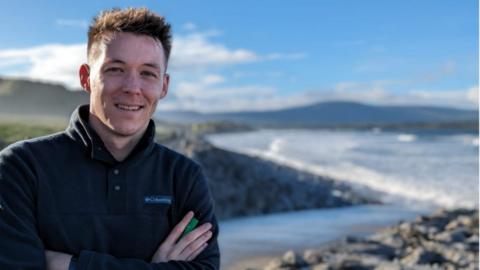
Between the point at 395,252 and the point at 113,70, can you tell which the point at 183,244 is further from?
the point at 395,252

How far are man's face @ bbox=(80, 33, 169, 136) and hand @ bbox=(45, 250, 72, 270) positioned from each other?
0.62 m

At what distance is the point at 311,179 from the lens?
57.4 ft

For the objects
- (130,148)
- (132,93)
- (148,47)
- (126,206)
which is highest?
(148,47)

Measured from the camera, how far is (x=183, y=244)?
290 centimetres

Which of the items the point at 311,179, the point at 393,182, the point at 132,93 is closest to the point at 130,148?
the point at 132,93

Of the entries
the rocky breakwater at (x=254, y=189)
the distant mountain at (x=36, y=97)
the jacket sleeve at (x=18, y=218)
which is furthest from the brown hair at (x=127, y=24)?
the distant mountain at (x=36, y=97)

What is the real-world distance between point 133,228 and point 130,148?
39cm

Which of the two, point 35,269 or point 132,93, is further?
point 132,93

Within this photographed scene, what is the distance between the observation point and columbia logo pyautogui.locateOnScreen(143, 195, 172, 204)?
9.34 feet

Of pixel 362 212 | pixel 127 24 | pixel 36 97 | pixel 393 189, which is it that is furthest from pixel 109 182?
pixel 36 97

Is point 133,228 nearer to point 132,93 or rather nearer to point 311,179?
point 132,93

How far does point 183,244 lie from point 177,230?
75mm

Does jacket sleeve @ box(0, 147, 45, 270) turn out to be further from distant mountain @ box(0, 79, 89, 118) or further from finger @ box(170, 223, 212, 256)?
distant mountain @ box(0, 79, 89, 118)

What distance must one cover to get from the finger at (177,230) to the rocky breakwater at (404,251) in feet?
17.4
